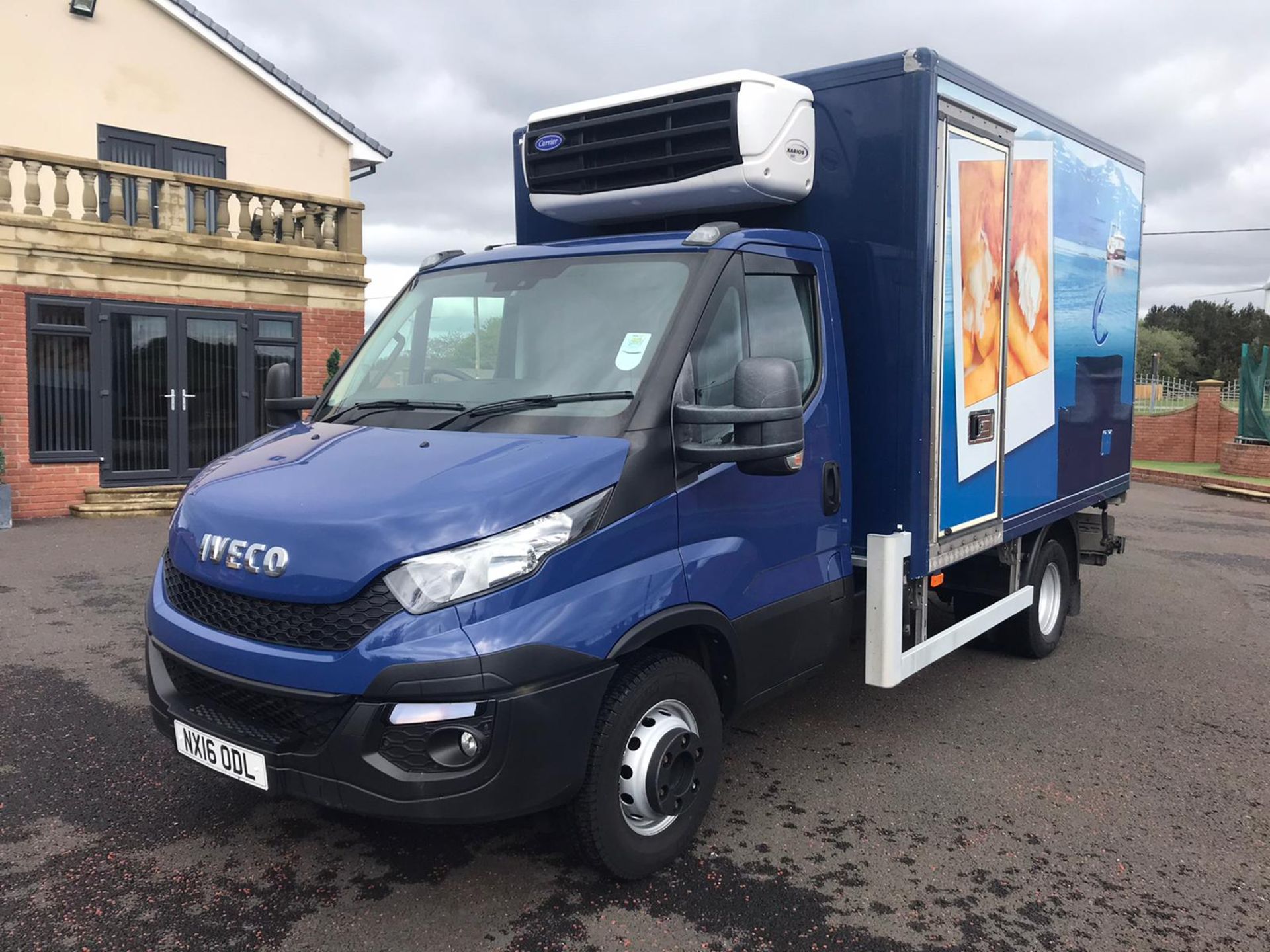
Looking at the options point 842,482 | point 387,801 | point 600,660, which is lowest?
point 387,801

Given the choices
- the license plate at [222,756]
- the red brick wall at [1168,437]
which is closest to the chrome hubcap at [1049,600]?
the license plate at [222,756]

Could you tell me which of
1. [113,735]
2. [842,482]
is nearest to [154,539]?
[113,735]

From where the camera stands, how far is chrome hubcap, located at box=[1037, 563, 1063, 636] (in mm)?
6492

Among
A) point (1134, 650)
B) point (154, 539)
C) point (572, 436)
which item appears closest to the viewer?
point (572, 436)

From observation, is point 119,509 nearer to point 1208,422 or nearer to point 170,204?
point 170,204

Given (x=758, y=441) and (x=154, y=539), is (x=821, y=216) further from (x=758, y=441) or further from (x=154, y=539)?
(x=154, y=539)

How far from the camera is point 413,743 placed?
2951 millimetres

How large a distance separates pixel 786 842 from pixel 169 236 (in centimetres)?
1228

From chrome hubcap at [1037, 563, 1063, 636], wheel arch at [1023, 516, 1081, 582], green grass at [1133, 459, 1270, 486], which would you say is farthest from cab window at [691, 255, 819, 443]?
green grass at [1133, 459, 1270, 486]

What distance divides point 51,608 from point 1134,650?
26.1 feet

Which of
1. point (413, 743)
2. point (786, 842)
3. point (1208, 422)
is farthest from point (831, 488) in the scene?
point (1208, 422)

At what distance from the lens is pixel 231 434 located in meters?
14.1

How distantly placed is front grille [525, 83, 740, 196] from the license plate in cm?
A: 289

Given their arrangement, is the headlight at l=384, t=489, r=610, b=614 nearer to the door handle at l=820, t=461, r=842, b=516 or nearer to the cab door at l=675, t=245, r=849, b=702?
the cab door at l=675, t=245, r=849, b=702
